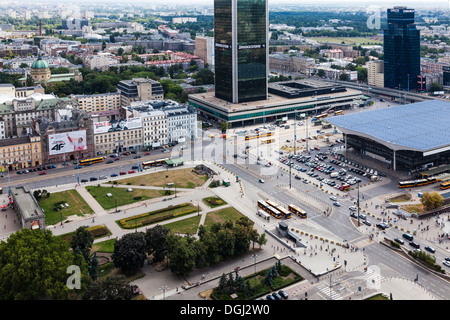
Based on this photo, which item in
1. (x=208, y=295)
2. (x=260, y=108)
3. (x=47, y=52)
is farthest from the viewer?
(x=47, y=52)

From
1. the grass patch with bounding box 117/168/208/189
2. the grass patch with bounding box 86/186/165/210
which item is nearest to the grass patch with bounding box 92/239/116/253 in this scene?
the grass patch with bounding box 86/186/165/210

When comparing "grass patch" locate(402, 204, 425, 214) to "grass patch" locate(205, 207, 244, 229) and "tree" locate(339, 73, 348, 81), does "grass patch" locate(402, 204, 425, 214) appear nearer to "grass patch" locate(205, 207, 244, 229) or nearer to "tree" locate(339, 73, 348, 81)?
"grass patch" locate(205, 207, 244, 229)

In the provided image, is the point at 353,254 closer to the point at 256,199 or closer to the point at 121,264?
the point at 256,199

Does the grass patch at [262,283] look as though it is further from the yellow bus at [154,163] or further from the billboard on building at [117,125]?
the billboard on building at [117,125]

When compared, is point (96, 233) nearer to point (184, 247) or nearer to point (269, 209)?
point (184, 247)

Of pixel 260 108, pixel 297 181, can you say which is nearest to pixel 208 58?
pixel 260 108
